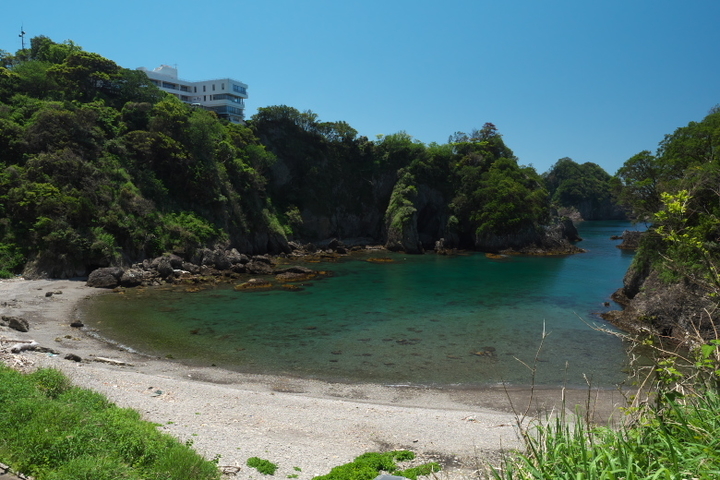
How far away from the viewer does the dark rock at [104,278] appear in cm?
3338

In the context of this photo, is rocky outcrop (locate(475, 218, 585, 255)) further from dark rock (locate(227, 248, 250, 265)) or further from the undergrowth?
the undergrowth

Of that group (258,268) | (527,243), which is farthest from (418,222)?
(258,268)

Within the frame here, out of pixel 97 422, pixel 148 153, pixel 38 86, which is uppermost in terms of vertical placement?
Result: pixel 38 86

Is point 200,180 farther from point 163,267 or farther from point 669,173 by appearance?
point 669,173

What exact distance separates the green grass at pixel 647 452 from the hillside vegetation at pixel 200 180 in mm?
38397

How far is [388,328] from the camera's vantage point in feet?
85.4

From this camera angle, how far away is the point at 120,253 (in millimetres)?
37750

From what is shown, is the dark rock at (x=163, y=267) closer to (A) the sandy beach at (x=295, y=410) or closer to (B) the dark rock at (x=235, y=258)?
(B) the dark rock at (x=235, y=258)

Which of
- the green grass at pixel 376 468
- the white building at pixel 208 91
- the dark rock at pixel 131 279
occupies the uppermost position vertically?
the white building at pixel 208 91

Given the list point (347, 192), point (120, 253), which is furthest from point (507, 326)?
point (347, 192)

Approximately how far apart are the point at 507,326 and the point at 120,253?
104ft

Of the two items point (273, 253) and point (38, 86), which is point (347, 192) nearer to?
point (273, 253)

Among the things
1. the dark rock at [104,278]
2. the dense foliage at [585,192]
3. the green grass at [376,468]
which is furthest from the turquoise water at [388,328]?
the dense foliage at [585,192]

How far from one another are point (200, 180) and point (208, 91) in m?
45.3
